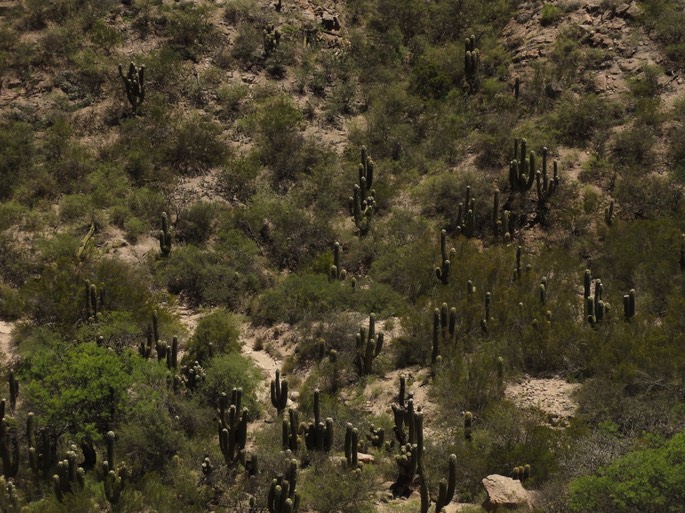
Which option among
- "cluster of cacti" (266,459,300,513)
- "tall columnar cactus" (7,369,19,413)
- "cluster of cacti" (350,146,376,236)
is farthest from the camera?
"cluster of cacti" (350,146,376,236)

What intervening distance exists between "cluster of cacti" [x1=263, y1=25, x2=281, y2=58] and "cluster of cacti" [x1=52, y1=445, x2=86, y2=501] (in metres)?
18.9

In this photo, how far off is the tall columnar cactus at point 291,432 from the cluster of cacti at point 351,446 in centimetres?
104

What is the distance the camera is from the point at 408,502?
2127cm

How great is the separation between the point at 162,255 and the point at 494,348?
903 centimetres

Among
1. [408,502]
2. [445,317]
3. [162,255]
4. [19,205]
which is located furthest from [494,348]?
[19,205]

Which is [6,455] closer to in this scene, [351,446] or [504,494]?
[351,446]

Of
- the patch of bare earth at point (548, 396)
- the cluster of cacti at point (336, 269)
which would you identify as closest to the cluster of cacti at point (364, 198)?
the cluster of cacti at point (336, 269)

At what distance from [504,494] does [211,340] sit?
26.6ft

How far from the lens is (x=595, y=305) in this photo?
25906 mm

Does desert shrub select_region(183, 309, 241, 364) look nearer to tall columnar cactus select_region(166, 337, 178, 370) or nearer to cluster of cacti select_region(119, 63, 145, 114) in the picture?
tall columnar cactus select_region(166, 337, 178, 370)

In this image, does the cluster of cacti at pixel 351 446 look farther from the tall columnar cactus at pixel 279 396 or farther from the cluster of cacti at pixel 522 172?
the cluster of cacti at pixel 522 172

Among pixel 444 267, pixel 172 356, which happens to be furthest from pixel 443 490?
pixel 444 267

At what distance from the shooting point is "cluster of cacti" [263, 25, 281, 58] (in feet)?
121

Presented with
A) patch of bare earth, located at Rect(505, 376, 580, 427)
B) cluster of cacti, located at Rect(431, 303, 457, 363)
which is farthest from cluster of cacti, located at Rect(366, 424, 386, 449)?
cluster of cacti, located at Rect(431, 303, 457, 363)
